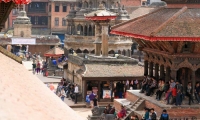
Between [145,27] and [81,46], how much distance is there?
32.0m

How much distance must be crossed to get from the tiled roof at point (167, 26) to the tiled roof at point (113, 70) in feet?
25.2

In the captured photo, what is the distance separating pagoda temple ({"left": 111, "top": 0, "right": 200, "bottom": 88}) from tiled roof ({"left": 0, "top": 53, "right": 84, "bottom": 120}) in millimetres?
14705

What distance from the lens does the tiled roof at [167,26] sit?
2055 centimetres

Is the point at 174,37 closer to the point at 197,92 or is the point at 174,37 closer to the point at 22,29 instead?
the point at 197,92

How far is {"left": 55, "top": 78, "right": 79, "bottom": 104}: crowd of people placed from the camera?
32406 millimetres

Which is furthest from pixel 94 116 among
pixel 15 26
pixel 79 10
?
pixel 15 26

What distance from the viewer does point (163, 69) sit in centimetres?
2445

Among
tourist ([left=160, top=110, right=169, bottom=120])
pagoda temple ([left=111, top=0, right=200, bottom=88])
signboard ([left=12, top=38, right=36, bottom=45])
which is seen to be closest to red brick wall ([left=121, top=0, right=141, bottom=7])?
signboard ([left=12, top=38, right=36, bottom=45])

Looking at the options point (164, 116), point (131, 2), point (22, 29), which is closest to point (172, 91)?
point (164, 116)

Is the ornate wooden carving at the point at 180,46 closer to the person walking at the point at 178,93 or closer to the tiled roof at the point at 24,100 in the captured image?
the person walking at the point at 178,93

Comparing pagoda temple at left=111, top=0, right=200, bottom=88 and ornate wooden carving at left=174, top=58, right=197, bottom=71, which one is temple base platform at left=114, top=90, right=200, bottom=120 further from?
ornate wooden carving at left=174, top=58, right=197, bottom=71

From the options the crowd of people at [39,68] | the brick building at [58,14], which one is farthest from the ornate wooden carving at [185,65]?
the brick building at [58,14]

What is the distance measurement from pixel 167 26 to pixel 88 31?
114 feet

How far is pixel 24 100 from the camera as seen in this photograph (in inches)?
208
